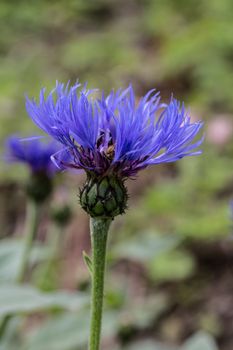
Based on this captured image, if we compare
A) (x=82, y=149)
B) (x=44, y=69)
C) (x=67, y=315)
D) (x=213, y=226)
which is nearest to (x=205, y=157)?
(x=213, y=226)

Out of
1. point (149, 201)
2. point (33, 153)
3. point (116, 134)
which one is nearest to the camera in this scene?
point (116, 134)

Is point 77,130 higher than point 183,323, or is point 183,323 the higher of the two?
point 183,323

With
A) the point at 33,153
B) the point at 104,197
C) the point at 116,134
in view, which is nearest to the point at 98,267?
the point at 104,197

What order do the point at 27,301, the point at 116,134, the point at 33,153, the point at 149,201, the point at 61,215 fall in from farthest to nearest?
the point at 149,201 → the point at 61,215 → the point at 33,153 → the point at 27,301 → the point at 116,134

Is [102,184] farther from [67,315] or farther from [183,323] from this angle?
[183,323]

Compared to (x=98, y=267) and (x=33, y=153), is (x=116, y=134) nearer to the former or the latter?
(x=98, y=267)

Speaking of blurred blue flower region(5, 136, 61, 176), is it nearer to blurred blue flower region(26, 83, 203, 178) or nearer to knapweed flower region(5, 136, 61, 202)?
knapweed flower region(5, 136, 61, 202)
